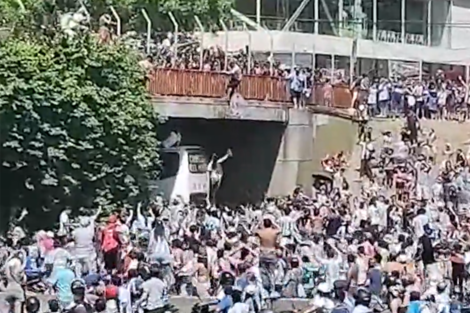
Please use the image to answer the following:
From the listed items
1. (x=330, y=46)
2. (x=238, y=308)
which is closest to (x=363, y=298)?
(x=238, y=308)

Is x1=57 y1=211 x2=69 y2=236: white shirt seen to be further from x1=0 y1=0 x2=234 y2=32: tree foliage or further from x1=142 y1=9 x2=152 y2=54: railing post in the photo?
x1=0 y1=0 x2=234 y2=32: tree foliage

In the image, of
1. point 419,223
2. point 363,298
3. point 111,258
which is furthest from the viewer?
point 419,223

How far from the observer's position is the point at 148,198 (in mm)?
28922

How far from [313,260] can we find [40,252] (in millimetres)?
4496

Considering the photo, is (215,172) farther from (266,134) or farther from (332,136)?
(332,136)

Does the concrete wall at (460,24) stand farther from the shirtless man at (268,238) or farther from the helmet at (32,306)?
the helmet at (32,306)

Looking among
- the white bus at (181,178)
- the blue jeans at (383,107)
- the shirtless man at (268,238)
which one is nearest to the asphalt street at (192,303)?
the shirtless man at (268,238)

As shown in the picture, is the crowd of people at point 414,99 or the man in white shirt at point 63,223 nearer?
the man in white shirt at point 63,223

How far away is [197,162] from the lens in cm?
3266

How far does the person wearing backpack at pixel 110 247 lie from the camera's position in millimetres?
22312

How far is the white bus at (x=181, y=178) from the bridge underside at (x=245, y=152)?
1934 millimetres

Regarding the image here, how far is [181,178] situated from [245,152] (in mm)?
4171

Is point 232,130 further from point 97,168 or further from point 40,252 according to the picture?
point 40,252

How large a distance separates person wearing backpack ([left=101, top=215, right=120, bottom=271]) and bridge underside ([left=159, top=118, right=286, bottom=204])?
37.8ft
